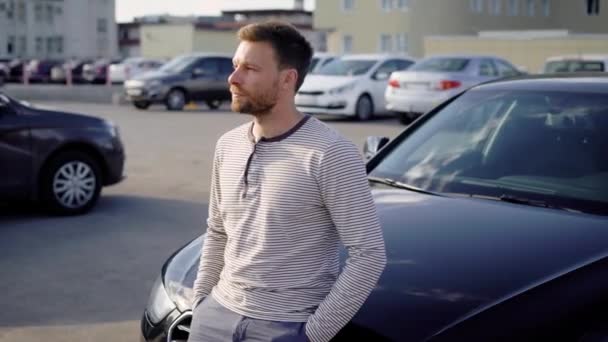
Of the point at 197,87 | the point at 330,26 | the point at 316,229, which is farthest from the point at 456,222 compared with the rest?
the point at 330,26

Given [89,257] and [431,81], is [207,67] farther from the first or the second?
[89,257]

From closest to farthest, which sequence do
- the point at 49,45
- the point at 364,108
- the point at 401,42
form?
the point at 364,108 < the point at 401,42 < the point at 49,45

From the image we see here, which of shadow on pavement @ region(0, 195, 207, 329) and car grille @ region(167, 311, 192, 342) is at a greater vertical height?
car grille @ region(167, 311, 192, 342)

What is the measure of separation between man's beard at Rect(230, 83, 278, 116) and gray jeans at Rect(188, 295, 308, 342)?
1.90 feet

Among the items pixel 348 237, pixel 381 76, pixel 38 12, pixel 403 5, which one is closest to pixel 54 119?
pixel 348 237

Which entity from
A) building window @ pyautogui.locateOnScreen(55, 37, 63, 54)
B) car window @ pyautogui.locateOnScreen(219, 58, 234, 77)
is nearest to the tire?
car window @ pyautogui.locateOnScreen(219, 58, 234, 77)

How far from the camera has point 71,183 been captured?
28.5ft

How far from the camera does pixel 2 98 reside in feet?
27.6

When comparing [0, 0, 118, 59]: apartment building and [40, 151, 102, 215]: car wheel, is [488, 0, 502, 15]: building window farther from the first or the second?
[40, 151, 102, 215]: car wheel

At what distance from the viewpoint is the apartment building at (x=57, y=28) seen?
75.1 m

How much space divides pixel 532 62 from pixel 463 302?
118 feet

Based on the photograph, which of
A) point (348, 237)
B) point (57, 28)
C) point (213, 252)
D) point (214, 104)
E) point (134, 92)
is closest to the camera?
point (348, 237)

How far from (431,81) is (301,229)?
54.2 ft

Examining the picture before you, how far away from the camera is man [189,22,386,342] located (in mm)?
2449
